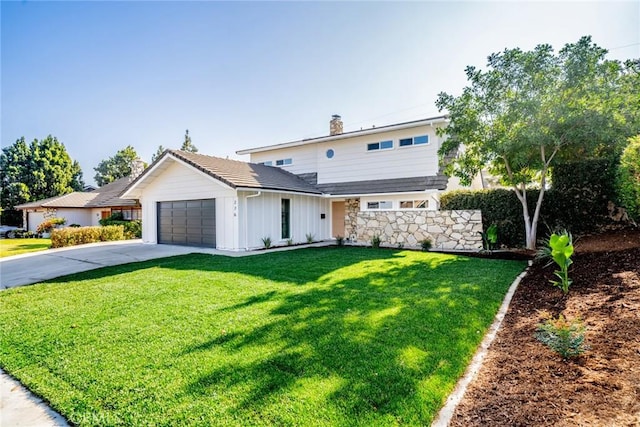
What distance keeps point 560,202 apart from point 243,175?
1323 centimetres

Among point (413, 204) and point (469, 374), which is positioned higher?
point (413, 204)

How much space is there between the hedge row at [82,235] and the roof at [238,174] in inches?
161

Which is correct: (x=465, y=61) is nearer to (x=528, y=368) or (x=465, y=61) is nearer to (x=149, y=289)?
(x=528, y=368)

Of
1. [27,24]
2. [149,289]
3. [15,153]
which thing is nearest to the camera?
[149,289]

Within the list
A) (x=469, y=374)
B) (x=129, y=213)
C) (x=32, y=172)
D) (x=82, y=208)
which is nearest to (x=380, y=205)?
(x=469, y=374)

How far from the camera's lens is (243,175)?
49.3ft

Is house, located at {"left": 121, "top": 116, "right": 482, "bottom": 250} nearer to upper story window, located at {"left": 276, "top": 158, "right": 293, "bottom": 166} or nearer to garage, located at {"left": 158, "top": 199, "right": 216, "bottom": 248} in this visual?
garage, located at {"left": 158, "top": 199, "right": 216, "bottom": 248}

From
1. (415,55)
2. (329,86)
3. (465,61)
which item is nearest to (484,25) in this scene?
(465,61)

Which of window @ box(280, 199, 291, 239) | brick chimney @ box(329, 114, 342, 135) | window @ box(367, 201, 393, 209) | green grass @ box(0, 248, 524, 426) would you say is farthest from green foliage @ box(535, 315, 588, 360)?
brick chimney @ box(329, 114, 342, 135)

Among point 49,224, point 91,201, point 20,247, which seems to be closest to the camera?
point 20,247

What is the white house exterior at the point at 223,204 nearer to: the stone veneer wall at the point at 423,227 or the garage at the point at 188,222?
the garage at the point at 188,222

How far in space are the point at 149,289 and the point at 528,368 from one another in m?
7.14

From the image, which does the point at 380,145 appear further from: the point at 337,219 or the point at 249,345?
the point at 249,345

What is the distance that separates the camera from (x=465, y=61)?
11992mm
